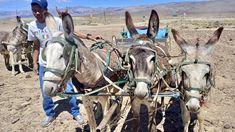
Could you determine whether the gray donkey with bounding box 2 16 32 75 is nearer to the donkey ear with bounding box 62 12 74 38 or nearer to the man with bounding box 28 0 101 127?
the man with bounding box 28 0 101 127

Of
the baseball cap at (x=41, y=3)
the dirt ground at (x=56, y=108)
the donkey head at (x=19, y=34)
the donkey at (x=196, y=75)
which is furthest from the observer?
the donkey head at (x=19, y=34)

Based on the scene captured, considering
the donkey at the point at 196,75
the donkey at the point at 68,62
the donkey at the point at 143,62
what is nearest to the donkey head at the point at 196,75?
the donkey at the point at 196,75

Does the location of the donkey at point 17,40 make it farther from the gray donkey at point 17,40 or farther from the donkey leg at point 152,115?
the donkey leg at point 152,115

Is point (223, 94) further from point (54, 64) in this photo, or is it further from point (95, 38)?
point (54, 64)

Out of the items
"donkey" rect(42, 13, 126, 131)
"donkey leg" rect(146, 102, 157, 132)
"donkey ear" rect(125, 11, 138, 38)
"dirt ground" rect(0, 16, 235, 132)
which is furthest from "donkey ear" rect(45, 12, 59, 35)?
"dirt ground" rect(0, 16, 235, 132)

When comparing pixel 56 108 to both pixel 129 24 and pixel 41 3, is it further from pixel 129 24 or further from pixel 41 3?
pixel 129 24

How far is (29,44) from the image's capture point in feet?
45.7

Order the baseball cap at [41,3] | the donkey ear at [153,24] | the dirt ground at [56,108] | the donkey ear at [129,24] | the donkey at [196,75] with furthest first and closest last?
the dirt ground at [56,108] → the baseball cap at [41,3] → the donkey ear at [129,24] → the donkey ear at [153,24] → the donkey at [196,75]

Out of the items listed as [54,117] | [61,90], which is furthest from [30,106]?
[61,90]

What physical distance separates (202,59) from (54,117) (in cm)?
442

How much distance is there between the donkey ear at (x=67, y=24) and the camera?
4.63m

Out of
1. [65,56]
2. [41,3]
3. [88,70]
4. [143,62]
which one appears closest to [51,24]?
[65,56]

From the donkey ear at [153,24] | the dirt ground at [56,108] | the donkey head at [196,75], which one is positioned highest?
the donkey ear at [153,24]

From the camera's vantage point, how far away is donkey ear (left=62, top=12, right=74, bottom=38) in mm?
4629
